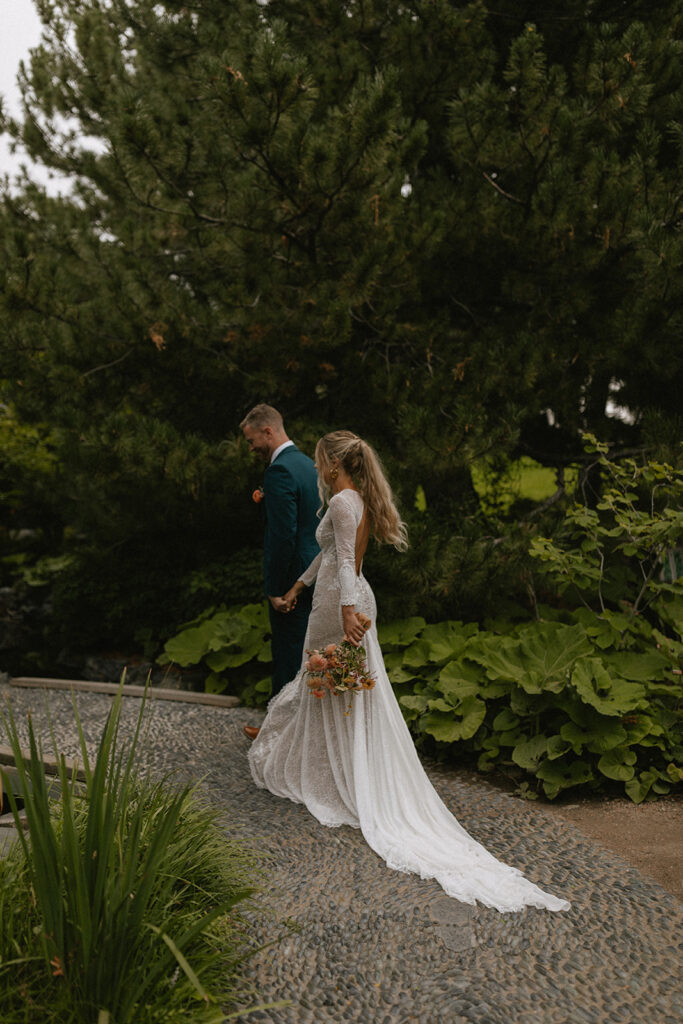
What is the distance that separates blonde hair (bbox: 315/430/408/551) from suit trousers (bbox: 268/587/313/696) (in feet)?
3.04

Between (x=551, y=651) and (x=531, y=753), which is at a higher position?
(x=551, y=651)

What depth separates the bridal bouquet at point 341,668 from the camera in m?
3.51

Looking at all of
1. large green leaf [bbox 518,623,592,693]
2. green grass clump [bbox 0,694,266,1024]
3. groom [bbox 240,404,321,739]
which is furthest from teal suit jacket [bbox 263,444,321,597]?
green grass clump [bbox 0,694,266,1024]

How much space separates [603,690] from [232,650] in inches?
110

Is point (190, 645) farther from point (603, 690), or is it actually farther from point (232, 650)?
point (603, 690)

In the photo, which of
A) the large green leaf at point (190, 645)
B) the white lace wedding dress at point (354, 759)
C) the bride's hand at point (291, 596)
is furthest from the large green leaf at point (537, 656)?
the large green leaf at point (190, 645)

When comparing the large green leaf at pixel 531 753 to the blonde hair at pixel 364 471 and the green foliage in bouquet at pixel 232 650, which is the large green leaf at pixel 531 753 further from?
the green foliage in bouquet at pixel 232 650

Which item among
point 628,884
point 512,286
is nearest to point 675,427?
point 512,286

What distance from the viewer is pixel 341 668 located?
3.51 meters

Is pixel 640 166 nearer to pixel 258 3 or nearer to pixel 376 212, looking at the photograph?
pixel 376 212

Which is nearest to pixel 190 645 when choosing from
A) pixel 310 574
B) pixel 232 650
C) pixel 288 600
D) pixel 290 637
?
pixel 232 650

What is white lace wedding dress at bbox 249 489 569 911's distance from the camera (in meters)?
3.20

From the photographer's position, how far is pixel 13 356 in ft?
18.4

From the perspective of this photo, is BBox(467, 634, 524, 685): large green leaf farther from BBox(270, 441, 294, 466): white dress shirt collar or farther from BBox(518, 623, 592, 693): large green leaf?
BBox(270, 441, 294, 466): white dress shirt collar
